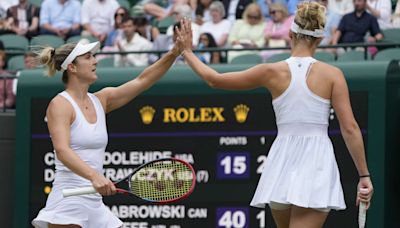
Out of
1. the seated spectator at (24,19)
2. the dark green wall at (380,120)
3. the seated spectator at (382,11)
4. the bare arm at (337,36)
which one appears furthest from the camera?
the seated spectator at (24,19)

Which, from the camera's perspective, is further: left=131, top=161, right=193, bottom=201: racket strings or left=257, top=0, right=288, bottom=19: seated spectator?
left=257, top=0, right=288, bottom=19: seated spectator

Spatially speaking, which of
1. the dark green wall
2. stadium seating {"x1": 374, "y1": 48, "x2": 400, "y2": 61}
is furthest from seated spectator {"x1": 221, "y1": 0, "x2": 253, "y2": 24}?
the dark green wall

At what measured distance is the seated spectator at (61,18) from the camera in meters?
14.5

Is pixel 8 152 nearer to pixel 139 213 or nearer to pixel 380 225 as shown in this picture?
pixel 139 213

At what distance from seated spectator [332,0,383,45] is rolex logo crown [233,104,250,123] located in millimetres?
2486

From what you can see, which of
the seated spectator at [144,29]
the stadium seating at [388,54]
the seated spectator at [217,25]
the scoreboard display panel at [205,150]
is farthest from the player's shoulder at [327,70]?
the seated spectator at [144,29]

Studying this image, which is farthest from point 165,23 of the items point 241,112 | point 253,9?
point 241,112

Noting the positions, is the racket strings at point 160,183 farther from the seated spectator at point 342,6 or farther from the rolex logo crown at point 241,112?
the seated spectator at point 342,6

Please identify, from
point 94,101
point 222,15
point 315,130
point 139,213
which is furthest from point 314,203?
point 222,15

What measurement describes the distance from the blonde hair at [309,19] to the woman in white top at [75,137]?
87 centimetres

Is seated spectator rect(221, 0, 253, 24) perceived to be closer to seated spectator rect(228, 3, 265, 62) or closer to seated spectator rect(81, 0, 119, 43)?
seated spectator rect(228, 3, 265, 62)

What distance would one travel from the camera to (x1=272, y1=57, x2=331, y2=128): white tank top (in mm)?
6688

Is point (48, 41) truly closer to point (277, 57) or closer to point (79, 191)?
Answer: point (277, 57)

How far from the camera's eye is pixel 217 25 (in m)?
13.2
